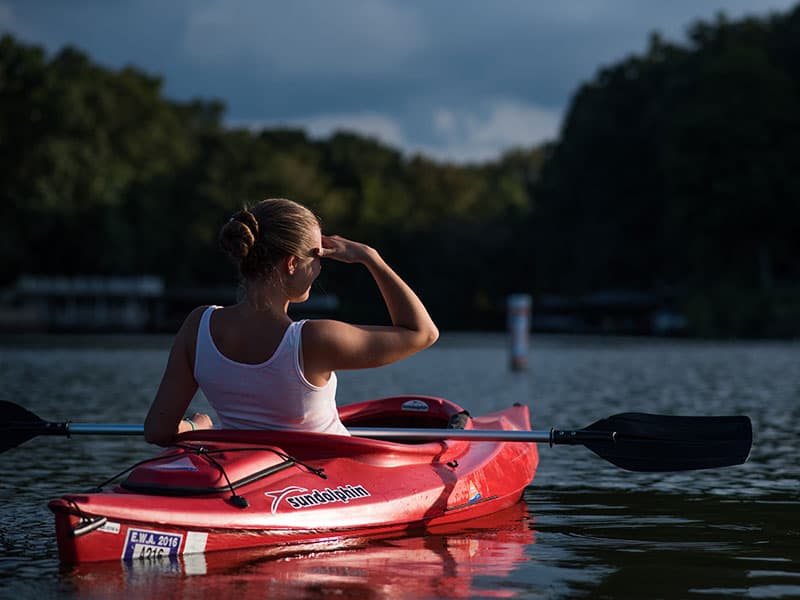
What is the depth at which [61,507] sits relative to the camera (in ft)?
20.1

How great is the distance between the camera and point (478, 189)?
11538 cm

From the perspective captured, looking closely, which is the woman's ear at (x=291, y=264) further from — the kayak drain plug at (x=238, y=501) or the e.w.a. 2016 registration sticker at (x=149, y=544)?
the e.w.a. 2016 registration sticker at (x=149, y=544)

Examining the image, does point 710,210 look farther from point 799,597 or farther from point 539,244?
point 799,597

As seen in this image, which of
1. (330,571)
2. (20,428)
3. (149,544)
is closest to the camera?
(149,544)

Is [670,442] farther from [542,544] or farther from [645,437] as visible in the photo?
[542,544]

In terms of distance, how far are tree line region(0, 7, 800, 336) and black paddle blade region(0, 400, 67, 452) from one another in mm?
52598

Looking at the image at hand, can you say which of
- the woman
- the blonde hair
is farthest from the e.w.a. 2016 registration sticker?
the blonde hair

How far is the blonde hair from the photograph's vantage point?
6.31 metres

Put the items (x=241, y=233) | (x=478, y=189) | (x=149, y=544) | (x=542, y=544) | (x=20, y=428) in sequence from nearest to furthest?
(x=241, y=233) < (x=149, y=544) < (x=542, y=544) < (x=20, y=428) < (x=478, y=189)

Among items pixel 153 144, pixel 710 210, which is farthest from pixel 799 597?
pixel 153 144

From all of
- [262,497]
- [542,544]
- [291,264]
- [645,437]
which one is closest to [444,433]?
[542,544]

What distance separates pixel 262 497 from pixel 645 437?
235 cm

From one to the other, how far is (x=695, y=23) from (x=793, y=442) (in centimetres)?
6184

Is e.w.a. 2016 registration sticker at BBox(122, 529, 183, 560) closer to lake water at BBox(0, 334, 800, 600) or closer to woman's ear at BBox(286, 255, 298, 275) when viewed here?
lake water at BBox(0, 334, 800, 600)
